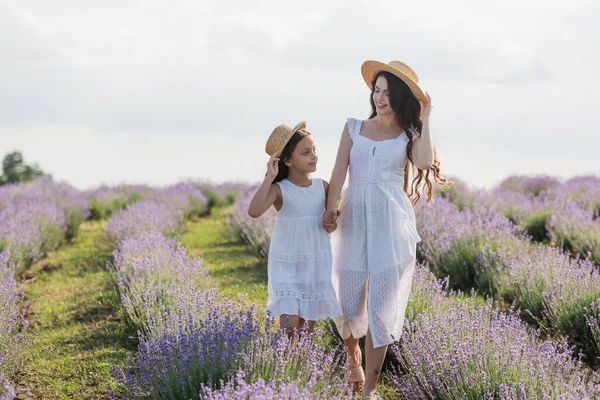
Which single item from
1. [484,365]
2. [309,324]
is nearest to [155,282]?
[309,324]

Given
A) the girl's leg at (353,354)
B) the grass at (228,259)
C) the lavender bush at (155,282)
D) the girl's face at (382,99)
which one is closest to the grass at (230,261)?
the grass at (228,259)

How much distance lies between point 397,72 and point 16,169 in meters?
22.8

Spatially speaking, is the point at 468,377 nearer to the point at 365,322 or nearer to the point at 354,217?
the point at 365,322

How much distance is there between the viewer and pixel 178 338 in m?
3.43

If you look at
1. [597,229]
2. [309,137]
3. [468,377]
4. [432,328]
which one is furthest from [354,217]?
[597,229]

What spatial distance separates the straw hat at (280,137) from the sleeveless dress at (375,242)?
1.15 ft

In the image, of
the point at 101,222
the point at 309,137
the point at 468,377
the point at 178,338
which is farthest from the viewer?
the point at 101,222

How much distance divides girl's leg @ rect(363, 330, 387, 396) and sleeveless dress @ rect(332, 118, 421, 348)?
0.06 meters

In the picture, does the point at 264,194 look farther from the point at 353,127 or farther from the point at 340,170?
the point at 353,127

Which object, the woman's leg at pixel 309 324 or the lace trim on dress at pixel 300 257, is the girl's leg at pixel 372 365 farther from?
the lace trim on dress at pixel 300 257

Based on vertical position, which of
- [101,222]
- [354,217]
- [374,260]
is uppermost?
[354,217]

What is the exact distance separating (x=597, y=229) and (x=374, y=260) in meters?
5.18

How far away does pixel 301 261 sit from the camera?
11.8 feet

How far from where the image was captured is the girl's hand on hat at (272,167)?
3535 millimetres
